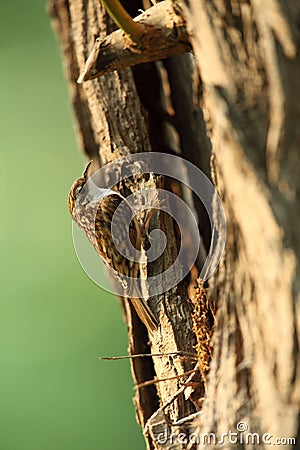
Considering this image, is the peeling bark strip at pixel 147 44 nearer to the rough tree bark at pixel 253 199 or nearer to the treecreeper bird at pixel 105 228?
the rough tree bark at pixel 253 199

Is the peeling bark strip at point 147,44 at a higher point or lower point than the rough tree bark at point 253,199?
higher

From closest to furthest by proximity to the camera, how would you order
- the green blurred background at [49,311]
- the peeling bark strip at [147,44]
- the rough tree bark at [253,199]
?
the rough tree bark at [253,199], the peeling bark strip at [147,44], the green blurred background at [49,311]

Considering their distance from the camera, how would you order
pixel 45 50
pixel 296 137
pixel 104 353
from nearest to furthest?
pixel 296 137 → pixel 104 353 → pixel 45 50

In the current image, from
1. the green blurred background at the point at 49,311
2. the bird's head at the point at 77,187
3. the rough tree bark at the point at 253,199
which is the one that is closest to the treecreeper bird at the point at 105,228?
the bird's head at the point at 77,187

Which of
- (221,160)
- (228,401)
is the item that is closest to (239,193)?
(221,160)

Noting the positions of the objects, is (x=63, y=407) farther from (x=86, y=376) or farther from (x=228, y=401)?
(x=228, y=401)

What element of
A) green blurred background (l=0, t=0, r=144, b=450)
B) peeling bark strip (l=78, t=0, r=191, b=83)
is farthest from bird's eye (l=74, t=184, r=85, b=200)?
green blurred background (l=0, t=0, r=144, b=450)
